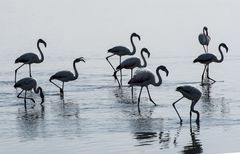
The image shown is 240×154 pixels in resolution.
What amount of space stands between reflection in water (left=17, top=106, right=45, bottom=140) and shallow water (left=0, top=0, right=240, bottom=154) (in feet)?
0.06

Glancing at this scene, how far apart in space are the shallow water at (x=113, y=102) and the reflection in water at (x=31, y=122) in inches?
0.8

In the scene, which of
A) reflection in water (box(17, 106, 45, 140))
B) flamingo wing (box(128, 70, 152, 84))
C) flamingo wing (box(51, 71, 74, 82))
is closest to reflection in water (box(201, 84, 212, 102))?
flamingo wing (box(128, 70, 152, 84))

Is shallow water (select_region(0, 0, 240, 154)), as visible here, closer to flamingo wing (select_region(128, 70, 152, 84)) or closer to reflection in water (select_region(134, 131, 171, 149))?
reflection in water (select_region(134, 131, 171, 149))

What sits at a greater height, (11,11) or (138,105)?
(11,11)

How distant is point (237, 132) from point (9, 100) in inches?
320

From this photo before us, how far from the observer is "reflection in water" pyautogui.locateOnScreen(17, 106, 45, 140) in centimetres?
1441

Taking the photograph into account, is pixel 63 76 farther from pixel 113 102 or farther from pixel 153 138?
pixel 153 138

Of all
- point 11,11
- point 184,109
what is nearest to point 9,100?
point 184,109

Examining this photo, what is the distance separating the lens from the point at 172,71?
2762 cm

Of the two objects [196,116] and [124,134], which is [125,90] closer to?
[196,116]

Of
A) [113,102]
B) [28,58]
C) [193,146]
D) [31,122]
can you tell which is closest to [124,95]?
[113,102]

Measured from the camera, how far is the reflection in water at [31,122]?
47.3 feet

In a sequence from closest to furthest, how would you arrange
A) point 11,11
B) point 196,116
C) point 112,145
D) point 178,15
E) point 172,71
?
point 112,145 → point 196,116 → point 172,71 → point 178,15 → point 11,11

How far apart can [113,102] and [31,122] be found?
363 centimetres
